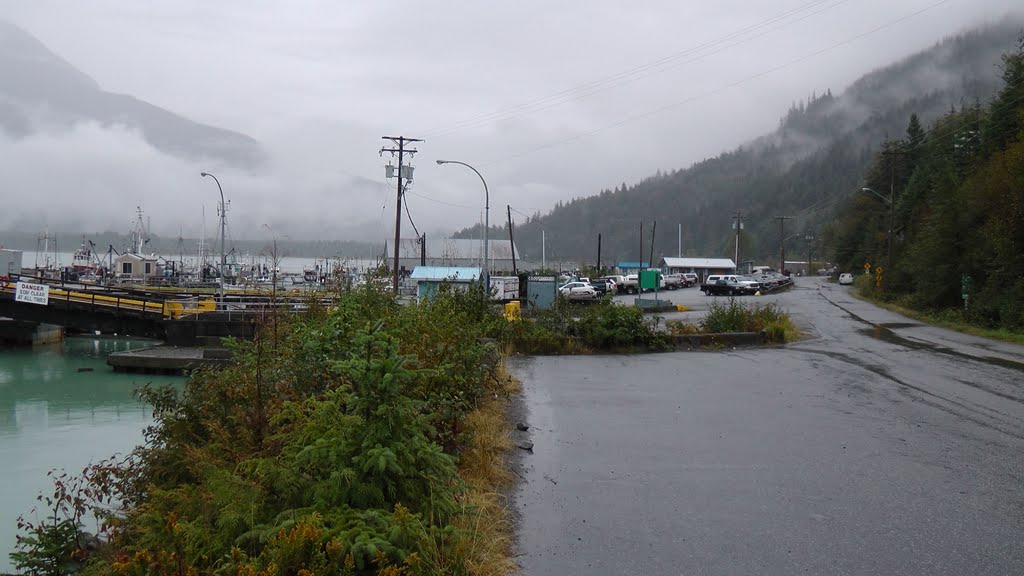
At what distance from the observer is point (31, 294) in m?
37.4

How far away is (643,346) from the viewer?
776 inches

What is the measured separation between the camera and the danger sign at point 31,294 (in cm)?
3716

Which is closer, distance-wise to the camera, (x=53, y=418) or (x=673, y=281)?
(x=53, y=418)

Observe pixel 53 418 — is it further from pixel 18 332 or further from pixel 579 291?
pixel 579 291

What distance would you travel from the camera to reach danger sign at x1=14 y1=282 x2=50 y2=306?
37.2m

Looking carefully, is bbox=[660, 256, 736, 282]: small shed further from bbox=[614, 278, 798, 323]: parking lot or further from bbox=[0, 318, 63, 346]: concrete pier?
bbox=[0, 318, 63, 346]: concrete pier

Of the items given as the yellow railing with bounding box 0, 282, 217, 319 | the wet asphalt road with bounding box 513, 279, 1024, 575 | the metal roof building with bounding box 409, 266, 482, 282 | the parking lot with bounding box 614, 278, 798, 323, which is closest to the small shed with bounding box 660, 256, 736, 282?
the parking lot with bounding box 614, 278, 798, 323

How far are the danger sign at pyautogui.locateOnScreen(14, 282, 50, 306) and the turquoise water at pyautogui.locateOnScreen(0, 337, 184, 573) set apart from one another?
128 inches

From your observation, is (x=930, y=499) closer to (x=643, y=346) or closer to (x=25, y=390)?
(x=643, y=346)

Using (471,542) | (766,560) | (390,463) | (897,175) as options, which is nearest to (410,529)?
(390,463)

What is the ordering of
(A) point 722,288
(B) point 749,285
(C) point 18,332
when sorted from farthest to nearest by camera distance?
(B) point 749,285, (A) point 722,288, (C) point 18,332

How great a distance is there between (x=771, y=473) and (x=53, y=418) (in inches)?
933

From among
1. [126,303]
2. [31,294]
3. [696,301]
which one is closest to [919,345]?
[696,301]

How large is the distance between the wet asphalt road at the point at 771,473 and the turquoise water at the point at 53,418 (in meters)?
5.92
